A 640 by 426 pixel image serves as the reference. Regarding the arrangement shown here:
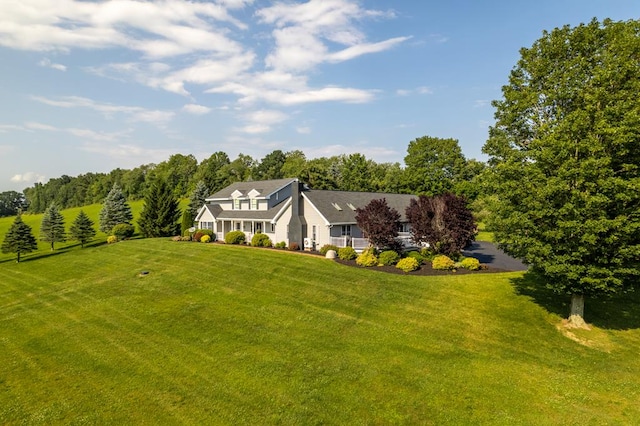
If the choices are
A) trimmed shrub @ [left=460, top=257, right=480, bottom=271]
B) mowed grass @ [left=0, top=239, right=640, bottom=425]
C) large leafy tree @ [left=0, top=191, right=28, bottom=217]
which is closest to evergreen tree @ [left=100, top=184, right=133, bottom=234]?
mowed grass @ [left=0, top=239, right=640, bottom=425]

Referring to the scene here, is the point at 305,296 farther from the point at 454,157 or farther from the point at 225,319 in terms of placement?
the point at 454,157

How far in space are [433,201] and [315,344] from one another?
58.3 ft

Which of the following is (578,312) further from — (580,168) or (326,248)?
(326,248)

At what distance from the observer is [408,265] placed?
27016 mm

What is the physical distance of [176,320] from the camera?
67.2 ft

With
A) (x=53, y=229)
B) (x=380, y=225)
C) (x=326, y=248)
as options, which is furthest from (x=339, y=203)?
(x=53, y=229)

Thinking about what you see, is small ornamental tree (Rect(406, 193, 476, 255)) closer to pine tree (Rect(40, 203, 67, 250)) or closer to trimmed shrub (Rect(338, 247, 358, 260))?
trimmed shrub (Rect(338, 247, 358, 260))

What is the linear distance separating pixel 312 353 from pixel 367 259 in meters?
13.7

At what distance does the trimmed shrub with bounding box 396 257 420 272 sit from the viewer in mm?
26938

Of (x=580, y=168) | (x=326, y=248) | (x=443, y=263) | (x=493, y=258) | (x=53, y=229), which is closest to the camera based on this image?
(x=580, y=168)

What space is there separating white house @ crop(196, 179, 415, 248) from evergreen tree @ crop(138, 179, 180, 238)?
6.40 metres

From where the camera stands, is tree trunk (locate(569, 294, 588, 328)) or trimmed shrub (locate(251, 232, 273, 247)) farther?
trimmed shrub (locate(251, 232, 273, 247))

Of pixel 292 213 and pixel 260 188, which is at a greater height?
pixel 260 188

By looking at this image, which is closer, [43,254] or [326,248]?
[326,248]
